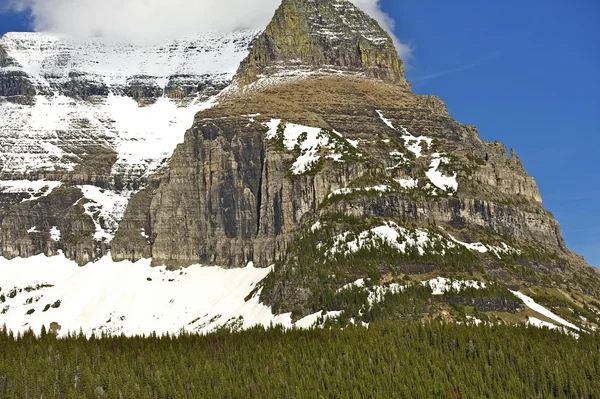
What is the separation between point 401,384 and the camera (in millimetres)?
182500

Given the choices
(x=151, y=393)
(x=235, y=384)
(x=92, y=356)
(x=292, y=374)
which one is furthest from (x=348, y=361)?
(x=92, y=356)

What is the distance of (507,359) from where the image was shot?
199 m

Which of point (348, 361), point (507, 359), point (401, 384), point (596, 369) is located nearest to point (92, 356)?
point (348, 361)

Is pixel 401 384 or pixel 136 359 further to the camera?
pixel 136 359

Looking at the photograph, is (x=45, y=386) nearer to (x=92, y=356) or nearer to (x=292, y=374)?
(x=92, y=356)

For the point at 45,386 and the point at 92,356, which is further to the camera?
the point at 92,356

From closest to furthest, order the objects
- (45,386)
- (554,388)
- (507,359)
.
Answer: (45,386)
(554,388)
(507,359)

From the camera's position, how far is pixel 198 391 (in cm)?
18025

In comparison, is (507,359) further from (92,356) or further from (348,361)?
(92,356)

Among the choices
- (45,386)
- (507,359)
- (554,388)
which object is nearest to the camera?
(45,386)

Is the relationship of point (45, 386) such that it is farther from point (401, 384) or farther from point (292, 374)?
point (401, 384)

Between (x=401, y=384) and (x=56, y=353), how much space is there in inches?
3053

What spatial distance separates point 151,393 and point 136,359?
1903 cm

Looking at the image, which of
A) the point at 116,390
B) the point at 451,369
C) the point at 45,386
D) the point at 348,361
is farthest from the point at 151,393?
the point at 451,369
